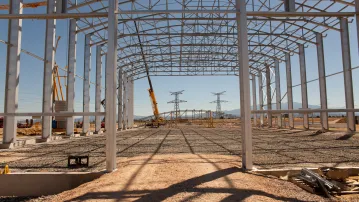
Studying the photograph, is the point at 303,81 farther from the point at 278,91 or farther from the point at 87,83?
the point at 87,83

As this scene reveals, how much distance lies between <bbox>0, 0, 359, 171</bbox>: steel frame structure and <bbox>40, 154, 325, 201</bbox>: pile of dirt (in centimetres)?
74

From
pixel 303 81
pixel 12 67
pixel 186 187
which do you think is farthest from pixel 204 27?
pixel 186 187

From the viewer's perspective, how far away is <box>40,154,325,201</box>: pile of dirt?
13.9 ft

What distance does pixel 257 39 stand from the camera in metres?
26.3

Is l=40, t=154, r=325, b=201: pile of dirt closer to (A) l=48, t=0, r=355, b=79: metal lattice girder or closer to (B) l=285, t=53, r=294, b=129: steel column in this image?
(A) l=48, t=0, r=355, b=79: metal lattice girder

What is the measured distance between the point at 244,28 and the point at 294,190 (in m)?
3.53

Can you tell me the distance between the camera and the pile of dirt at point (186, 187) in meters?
4.23

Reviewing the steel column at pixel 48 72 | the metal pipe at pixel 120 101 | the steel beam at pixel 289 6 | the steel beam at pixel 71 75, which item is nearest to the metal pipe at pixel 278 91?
the metal pipe at pixel 120 101

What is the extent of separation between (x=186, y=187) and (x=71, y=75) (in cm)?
1600

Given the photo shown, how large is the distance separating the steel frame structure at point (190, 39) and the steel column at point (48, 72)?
52 millimetres

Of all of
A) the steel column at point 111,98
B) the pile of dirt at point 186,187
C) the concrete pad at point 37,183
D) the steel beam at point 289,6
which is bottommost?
the concrete pad at point 37,183

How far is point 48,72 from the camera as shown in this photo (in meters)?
15.0

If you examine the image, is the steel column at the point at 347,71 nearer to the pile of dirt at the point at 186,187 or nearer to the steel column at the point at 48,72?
the pile of dirt at the point at 186,187

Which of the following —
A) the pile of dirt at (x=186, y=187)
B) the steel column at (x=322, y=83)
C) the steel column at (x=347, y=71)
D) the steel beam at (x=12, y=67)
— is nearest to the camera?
the pile of dirt at (x=186, y=187)
